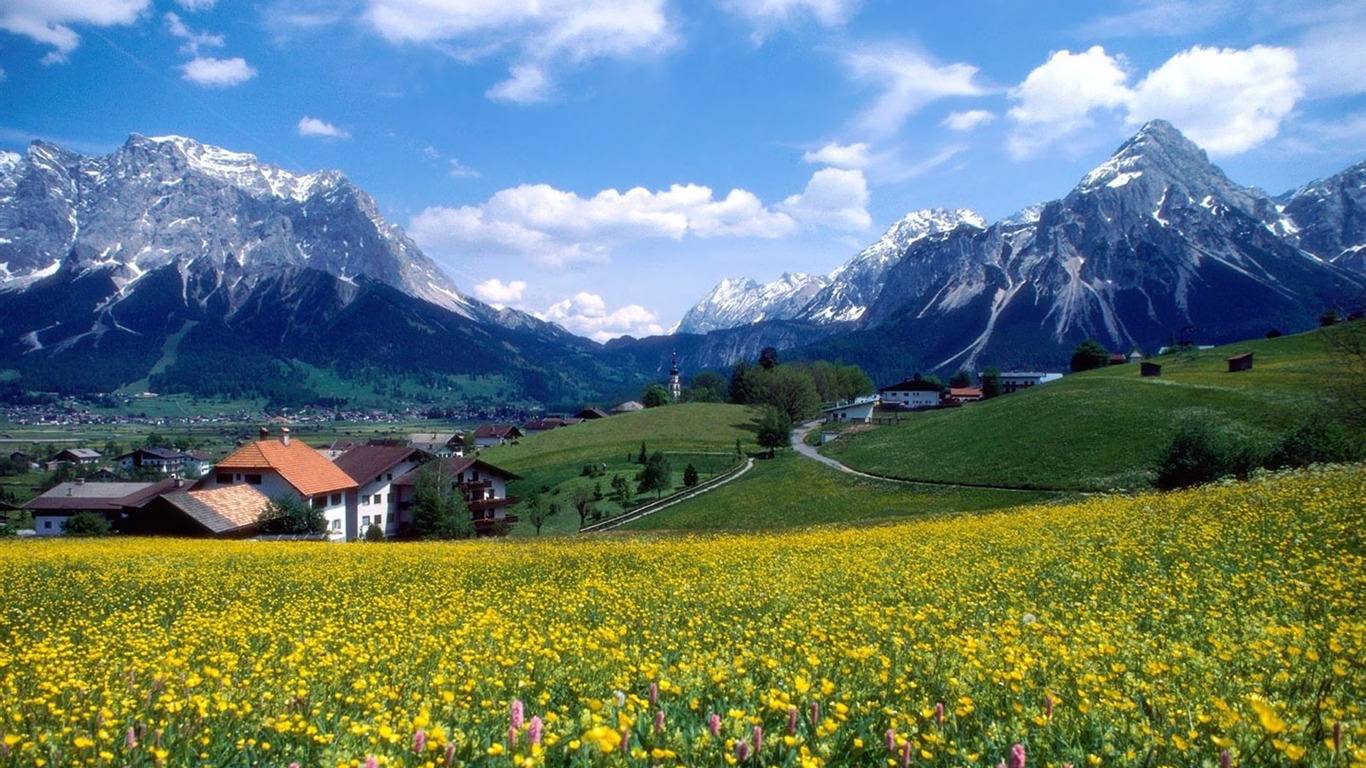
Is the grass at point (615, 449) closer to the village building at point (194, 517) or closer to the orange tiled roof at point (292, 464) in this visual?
the orange tiled roof at point (292, 464)

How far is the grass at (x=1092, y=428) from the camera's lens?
55250mm

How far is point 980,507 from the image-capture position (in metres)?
49.6

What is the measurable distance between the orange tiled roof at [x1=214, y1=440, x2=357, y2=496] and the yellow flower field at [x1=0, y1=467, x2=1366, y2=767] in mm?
48763

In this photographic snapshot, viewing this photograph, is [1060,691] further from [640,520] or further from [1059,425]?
[1059,425]

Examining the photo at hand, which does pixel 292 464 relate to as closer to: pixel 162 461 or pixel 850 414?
pixel 850 414

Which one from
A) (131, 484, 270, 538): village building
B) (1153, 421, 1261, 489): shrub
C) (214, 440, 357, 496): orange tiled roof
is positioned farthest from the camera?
(214, 440, 357, 496): orange tiled roof

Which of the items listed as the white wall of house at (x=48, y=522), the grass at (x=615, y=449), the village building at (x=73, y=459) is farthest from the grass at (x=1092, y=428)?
the village building at (x=73, y=459)

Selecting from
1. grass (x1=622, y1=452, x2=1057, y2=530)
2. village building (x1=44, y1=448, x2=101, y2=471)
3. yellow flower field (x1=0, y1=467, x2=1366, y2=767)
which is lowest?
grass (x1=622, y1=452, x2=1057, y2=530)

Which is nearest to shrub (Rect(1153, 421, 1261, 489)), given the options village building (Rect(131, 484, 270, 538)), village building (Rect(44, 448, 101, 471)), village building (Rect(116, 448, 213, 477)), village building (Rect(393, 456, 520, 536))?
village building (Rect(393, 456, 520, 536))

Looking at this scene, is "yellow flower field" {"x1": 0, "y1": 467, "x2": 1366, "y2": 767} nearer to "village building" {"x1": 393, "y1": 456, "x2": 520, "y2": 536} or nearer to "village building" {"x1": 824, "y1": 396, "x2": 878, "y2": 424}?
"village building" {"x1": 393, "y1": 456, "x2": 520, "y2": 536}

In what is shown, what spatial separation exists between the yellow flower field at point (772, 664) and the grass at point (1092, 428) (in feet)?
140

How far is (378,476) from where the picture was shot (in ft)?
243

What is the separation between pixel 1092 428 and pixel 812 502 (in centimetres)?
2768

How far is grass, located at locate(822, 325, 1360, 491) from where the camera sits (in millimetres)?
55250
